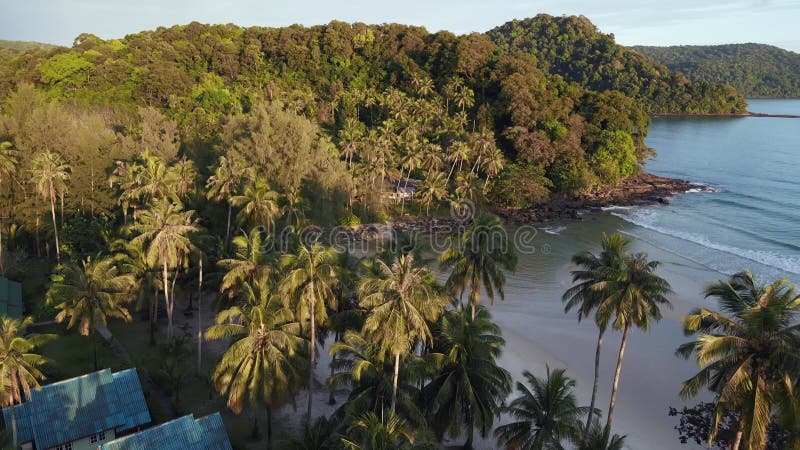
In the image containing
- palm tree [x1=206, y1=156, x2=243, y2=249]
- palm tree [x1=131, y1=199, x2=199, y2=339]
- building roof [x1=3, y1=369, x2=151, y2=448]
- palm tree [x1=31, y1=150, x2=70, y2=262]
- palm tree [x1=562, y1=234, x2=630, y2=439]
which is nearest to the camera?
palm tree [x1=562, y1=234, x2=630, y2=439]

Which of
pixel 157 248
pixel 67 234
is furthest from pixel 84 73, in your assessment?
pixel 157 248

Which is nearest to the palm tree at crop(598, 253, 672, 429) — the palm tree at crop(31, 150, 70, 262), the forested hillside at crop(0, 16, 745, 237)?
the forested hillside at crop(0, 16, 745, 237)

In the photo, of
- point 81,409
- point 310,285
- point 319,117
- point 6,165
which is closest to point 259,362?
point 310,285

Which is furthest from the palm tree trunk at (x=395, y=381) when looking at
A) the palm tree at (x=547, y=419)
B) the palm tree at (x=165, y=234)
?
the palm tree at (x=165, y=234)

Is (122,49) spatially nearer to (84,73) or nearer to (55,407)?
(84,73)

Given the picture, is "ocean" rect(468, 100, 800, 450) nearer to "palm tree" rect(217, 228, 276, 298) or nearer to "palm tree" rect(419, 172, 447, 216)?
"palm tree" rect(419, 172, 447, 216)

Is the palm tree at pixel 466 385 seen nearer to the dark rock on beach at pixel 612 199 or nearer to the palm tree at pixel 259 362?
the palm tree at pixel 259 362
